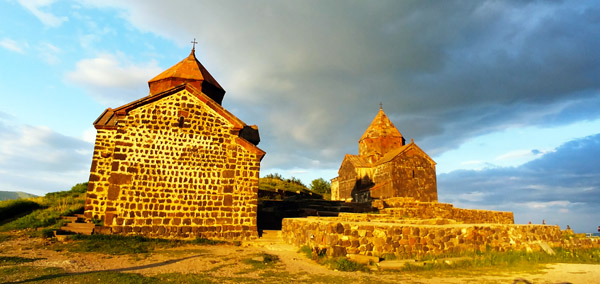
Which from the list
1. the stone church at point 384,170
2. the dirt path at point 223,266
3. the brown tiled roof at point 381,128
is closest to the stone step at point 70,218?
the dirt path at point 223,266

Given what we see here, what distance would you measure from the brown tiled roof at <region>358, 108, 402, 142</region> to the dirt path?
24194 millimetres

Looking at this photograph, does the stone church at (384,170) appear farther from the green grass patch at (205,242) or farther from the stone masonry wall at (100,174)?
the stone masonry wall at (100,174)

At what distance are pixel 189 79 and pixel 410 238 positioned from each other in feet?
46.3

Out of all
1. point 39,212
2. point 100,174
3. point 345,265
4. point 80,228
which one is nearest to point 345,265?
point 345,265

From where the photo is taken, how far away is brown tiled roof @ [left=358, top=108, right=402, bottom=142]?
32375 mm

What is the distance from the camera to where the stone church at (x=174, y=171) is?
11.7m

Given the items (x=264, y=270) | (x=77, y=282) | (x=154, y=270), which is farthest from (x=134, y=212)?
(x=264, y=270)

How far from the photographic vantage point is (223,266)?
305 inches

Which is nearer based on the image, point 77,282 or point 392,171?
point 77,282

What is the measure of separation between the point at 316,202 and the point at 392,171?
972 centimetres

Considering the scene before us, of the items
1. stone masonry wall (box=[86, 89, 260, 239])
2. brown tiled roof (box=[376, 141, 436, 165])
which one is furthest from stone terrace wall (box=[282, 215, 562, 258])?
brown tiled roof (box=[376, 141, 436, 165])

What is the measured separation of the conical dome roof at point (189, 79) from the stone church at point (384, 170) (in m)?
17.1

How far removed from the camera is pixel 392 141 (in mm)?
31922

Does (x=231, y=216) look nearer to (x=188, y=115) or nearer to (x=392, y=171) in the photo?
(x=188, y=115)
